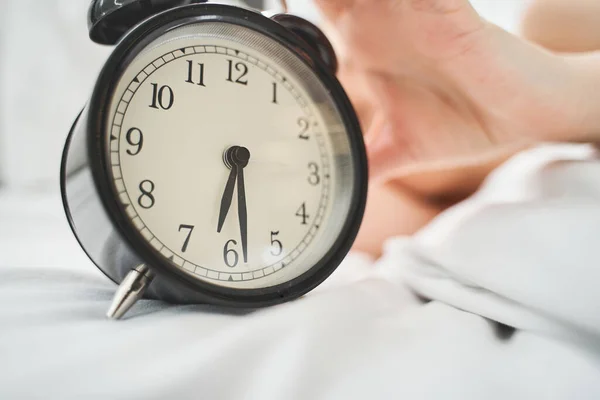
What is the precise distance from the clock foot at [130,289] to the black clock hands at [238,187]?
9cm

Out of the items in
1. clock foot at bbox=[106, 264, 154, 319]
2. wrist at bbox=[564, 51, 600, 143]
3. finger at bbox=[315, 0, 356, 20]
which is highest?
finger at bbox=[315, 0, 356, 20]

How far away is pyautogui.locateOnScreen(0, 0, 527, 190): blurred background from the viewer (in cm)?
117

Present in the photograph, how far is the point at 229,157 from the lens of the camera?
50 cm

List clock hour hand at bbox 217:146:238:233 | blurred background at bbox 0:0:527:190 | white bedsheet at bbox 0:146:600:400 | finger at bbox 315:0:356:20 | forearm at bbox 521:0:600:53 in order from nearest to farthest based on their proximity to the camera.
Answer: white bedsheet at bbox 0:146:600:400
clock hour hand at bbox 217:146:238:233
finger at bbox 315:0:356:20
forearm at bbox 521:0:600:53
blurred background at bbox 0:0:527:190

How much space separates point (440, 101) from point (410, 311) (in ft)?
1.20

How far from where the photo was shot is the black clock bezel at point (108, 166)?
0.41m

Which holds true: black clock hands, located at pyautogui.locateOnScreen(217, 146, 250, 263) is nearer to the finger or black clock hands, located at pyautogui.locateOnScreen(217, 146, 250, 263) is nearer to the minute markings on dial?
the minute markings on dial

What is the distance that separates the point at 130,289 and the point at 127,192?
0.09 metres

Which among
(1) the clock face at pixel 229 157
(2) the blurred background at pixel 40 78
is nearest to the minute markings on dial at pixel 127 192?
(1) the clock face at pixel 229 157

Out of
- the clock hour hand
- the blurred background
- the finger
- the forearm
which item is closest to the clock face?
the clock hour hand

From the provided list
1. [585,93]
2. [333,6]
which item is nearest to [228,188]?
[333,6]

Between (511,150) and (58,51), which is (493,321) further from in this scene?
(58,51)

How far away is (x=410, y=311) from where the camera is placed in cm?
52

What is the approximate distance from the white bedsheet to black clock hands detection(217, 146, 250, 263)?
0.30ft
